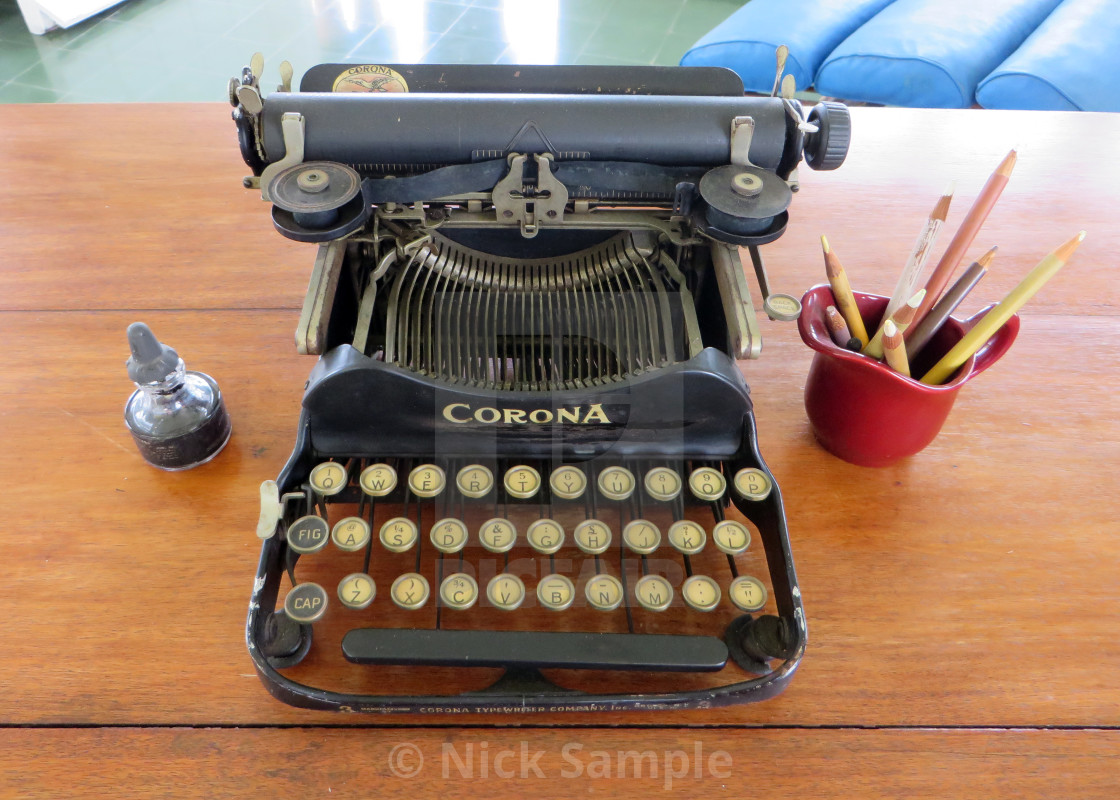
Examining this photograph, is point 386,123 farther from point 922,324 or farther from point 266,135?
point 922,324

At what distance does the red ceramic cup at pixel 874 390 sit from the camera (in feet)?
3.18

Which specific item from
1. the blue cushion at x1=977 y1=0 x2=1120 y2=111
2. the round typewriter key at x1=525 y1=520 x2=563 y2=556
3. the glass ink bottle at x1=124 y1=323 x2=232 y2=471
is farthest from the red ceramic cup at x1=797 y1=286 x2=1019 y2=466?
the blue cushion at x1=977 y1=0 x2=1120 y2=111

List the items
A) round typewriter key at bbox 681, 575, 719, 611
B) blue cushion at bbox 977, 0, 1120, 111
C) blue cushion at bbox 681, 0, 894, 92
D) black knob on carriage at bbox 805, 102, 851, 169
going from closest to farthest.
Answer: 1. round typewriter key at bbox 681, 575, 719, 611
2. black knob on carriage at bbox 805, 102, 851, 169
3. blue cushion at bbox 977, 0, 1120, 111
4. blue cushion at bbox 681, 0, 894, 92

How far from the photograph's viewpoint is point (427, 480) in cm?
95

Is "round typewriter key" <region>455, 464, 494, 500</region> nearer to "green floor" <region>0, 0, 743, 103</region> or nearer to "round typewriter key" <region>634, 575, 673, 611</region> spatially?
"round typewriter key" <region>634, 575, 673, 611</region>

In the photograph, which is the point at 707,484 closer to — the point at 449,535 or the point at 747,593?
the point at 747,593

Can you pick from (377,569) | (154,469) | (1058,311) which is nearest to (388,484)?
(377,569)

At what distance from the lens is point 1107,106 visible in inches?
91.1

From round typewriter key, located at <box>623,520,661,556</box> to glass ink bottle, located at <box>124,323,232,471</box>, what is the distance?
0.54 meters

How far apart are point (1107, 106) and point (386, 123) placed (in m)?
2.22

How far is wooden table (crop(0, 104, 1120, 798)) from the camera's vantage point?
2.69 ft

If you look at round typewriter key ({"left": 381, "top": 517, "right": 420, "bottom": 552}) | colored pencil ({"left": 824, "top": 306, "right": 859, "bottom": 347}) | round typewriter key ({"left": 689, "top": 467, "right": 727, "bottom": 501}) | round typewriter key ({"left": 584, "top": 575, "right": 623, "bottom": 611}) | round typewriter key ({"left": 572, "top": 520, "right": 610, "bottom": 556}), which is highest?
colored pencil ({"left": 824, "top": 306, "right": 859, "bottom": 347})

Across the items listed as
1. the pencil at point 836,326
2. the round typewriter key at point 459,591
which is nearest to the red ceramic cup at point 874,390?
the pencil at point 836,326

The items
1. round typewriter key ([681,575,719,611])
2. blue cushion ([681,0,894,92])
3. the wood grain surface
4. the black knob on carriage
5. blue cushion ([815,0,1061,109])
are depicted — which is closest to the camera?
the wood grain surface
